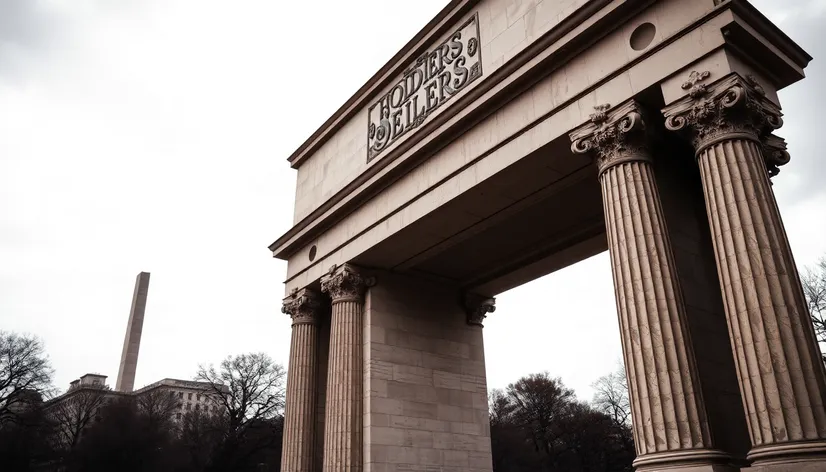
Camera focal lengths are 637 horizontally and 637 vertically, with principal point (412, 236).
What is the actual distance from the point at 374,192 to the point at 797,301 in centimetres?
1520

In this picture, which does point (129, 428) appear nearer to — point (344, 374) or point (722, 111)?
point (344, 374)

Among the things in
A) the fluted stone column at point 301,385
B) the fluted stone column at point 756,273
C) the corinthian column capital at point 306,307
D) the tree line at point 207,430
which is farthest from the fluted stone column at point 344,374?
the tree line at point 207,430

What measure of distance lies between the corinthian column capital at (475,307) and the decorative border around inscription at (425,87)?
7776 millimetres

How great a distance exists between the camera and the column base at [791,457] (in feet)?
34.4

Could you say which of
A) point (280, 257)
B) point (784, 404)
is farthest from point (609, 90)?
point (280, 257)

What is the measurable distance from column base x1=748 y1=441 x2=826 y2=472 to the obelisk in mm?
105307

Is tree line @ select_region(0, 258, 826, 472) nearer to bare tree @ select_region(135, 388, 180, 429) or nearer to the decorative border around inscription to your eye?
bare tree @ select_region(135, 388, 180, 429)

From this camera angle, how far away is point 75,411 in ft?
241

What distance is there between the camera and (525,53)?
1756 cm

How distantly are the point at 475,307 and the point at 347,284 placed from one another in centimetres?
634

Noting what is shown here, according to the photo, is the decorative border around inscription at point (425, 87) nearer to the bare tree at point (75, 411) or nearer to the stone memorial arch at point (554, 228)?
the stone memorial arch at point (554, 228)

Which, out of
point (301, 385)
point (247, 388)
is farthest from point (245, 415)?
point (301, 385)

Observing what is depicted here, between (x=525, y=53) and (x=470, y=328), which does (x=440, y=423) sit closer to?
(x=470, y=328)

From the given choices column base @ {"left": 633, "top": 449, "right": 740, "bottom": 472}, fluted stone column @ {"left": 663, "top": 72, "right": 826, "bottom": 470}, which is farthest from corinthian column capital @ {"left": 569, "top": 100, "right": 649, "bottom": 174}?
column base @ {"left": 633, "top": 449, "right": 740, "bottom": 472}
